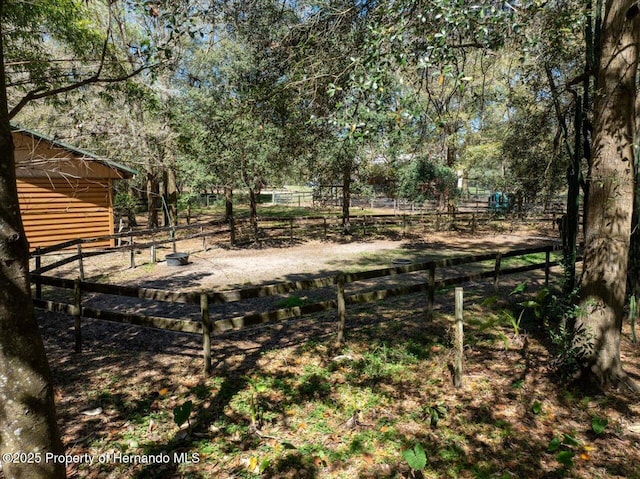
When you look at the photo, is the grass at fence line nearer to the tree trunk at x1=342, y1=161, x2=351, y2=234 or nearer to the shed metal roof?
the shed metal roof

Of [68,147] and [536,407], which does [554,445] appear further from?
[68,147]

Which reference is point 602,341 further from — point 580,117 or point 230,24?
point 230,24

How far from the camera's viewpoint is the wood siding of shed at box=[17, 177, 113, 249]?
1492 cm

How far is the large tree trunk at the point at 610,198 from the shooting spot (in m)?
4.22

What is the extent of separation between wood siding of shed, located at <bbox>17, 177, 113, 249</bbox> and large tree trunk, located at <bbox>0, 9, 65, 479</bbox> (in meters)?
14.3

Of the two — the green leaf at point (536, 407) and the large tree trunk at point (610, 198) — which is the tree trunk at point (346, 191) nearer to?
the large tree trunk at point (610, 198)

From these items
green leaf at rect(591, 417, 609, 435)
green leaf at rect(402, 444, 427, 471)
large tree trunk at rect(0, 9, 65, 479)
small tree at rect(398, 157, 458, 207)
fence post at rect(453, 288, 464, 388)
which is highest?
small tree at rect(398, 157, 458, 207)

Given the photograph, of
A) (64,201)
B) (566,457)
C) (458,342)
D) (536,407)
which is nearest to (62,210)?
(64,201)

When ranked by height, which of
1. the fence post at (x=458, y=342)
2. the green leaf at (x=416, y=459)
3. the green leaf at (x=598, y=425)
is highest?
the fence post at (x=458, y=342)

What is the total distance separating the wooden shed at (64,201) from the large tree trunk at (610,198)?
47.1ft

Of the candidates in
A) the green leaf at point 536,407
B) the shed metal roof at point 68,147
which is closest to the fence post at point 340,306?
the green leaf at point 536,407

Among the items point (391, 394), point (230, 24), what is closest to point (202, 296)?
point (391, 394)

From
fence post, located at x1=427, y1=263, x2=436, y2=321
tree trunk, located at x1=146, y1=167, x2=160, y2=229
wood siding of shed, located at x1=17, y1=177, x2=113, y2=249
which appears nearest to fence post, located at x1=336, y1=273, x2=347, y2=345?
fence post, located at x1=427, y1=263, x2=436, y2=321

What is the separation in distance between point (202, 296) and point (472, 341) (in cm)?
426
